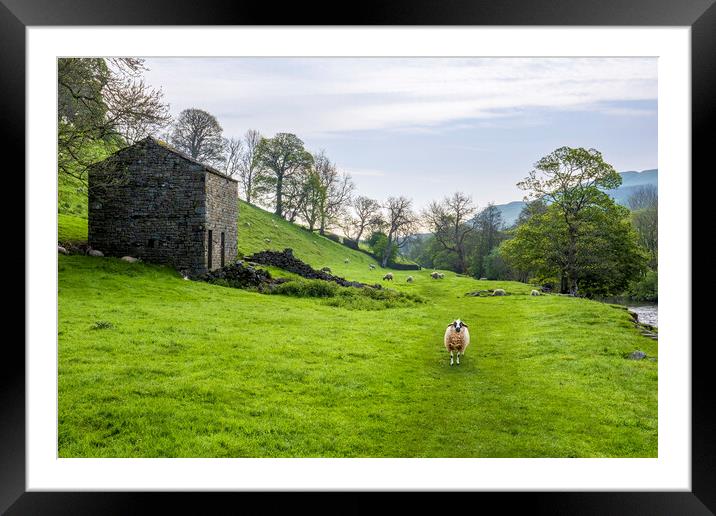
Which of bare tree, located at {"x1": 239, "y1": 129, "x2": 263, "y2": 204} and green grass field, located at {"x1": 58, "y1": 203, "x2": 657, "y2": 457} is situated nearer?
green grass field, located at {"x1": 58, "y1": 203, "x2": 657, "y2": 457}

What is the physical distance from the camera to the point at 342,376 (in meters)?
6.42

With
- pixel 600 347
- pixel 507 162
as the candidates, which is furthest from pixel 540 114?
pixel 600 347

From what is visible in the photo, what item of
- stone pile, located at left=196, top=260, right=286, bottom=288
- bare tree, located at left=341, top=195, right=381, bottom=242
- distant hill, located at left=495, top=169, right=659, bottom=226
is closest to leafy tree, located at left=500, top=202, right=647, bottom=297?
distant hill, located at left=495, top=169, right=659, bottom=226

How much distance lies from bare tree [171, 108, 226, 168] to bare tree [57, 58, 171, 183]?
1.68 ft

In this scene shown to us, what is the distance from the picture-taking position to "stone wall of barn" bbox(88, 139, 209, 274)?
1066 centimetres

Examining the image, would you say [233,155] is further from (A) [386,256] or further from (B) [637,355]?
(B) [637,355]

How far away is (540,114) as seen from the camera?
8562mm

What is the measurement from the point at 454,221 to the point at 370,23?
6309mm

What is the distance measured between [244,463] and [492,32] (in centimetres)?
408

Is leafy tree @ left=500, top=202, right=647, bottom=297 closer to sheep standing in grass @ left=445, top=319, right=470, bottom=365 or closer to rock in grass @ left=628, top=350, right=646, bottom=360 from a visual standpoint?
rock in grass @ left=628, top=350, right=646, bottom=360

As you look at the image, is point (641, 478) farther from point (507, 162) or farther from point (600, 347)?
point (507, 162)

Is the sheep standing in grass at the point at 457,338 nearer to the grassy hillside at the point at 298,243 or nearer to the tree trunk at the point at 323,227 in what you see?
the grassy hillside at the point at 298,243

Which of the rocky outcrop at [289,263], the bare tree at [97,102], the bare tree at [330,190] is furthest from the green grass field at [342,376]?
the bare tree at [97,102]
